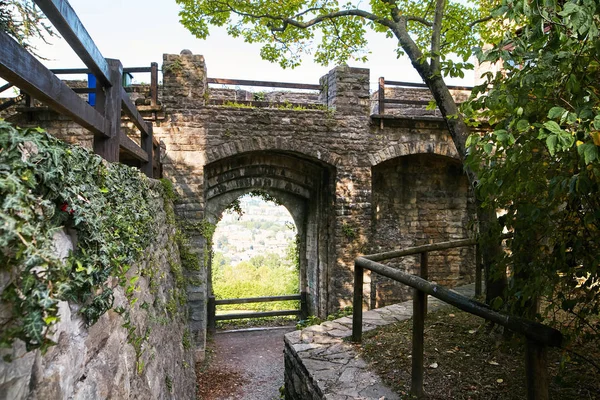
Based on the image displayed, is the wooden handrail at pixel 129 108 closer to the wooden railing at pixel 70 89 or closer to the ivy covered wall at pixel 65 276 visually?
the wooden railing at pixel 70 89

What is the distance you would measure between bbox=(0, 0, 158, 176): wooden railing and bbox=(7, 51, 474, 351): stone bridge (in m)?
2.95

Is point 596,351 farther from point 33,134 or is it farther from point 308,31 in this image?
point 308,31

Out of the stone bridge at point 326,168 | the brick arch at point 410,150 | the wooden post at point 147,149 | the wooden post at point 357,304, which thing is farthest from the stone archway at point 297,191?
the wooden post at point 357,304

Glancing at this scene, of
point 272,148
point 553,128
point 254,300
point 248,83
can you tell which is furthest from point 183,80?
point 553,128

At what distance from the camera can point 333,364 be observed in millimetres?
3105

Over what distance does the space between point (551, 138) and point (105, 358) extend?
190cm

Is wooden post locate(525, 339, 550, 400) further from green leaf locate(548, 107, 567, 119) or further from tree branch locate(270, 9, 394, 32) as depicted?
tree branch locate(270, 9, 394, 32)

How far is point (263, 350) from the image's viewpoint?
24.2 ft

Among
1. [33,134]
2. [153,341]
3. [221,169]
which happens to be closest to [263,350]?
[221,169]

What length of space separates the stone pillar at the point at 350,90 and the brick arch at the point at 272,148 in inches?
32.5

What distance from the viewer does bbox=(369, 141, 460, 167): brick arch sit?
22.8ft

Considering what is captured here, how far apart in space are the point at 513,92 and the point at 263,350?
262 inches

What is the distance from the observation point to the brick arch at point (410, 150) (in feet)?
22.8

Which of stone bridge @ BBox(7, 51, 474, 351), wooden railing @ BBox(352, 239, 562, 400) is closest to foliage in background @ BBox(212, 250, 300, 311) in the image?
stone bridge @ BBox(7, 51, 474, 351)
